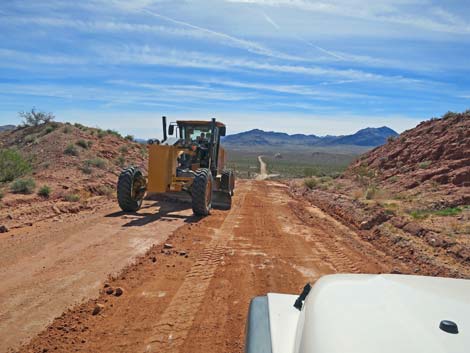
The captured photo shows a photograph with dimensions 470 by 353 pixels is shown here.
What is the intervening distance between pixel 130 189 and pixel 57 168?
838 cm

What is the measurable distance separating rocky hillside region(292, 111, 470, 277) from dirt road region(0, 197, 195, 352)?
18.6ft

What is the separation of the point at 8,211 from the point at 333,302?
466 inches

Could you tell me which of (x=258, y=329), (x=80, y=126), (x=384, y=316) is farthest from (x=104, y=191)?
(x=384, y=316)

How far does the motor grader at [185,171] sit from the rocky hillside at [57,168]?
5.98 feet

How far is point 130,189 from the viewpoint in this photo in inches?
485

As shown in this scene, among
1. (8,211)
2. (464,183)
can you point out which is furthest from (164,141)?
(464,183)

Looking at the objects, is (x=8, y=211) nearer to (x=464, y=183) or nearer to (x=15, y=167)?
(x=15, y=167)

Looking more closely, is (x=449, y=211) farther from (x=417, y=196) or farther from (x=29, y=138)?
(x=29, y=138)

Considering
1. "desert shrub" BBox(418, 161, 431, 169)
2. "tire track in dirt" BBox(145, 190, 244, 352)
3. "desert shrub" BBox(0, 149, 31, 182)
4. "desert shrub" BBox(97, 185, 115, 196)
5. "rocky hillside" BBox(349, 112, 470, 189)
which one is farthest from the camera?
"desert shrub" BBox(418, 161, 431, 169)

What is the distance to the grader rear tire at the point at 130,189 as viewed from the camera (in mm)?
12297

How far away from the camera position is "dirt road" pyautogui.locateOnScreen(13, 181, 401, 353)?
4.52 m

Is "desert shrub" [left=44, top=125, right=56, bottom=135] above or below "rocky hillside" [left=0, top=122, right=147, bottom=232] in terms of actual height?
above

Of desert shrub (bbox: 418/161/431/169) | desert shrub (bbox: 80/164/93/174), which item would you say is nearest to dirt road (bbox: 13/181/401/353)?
desert shrub (bbox: 80/164/93/174)

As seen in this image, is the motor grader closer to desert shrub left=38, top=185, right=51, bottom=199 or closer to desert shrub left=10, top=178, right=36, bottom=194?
desert shrub left=38, top=185, right=51, bottom=199
